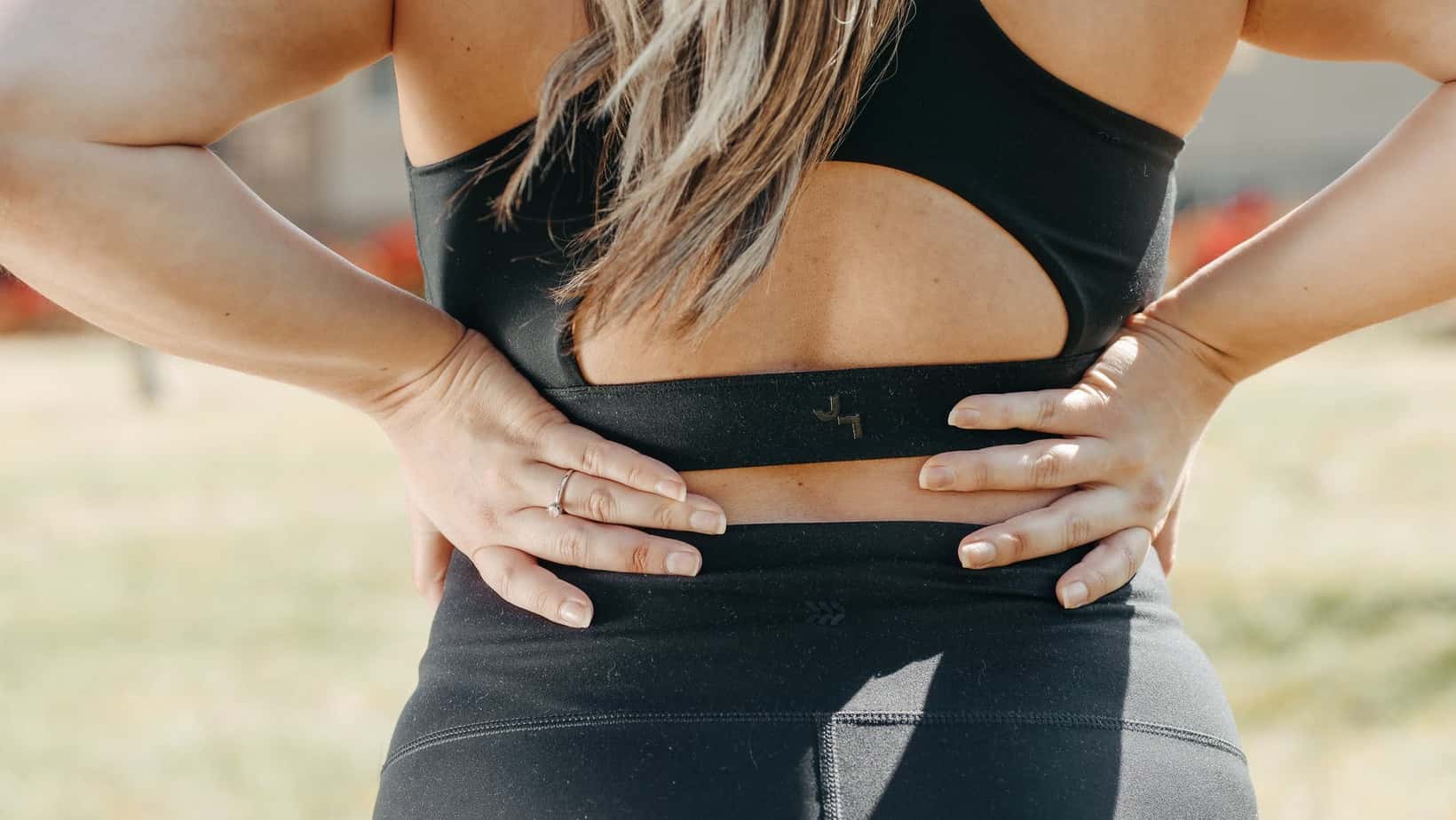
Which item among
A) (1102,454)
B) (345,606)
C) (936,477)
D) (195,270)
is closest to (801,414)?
(936,477)

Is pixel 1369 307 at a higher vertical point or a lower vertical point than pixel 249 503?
lower

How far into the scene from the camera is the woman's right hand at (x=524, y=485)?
120 centimetres

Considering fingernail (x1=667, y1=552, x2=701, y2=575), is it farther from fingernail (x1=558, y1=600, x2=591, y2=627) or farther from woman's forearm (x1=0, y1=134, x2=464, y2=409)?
woman's forearm (x1=0, y1=134, x2=464, y2=409)

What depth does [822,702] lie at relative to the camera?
108 centimetres

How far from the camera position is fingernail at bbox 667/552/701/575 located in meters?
1.17

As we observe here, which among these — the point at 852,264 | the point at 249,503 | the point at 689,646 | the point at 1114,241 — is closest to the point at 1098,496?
the point at 1114,241

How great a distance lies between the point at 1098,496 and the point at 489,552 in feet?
2.01

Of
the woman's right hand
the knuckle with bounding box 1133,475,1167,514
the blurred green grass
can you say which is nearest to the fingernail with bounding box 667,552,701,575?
the woman's right hand

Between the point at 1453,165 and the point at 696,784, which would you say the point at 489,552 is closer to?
the point at 696,784

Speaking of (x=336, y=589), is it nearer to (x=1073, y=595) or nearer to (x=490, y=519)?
(x=490, y=519)

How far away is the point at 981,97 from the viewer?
116 cm

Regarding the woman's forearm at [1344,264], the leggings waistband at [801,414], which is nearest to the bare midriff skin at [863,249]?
the leggings waistband at [801,414]

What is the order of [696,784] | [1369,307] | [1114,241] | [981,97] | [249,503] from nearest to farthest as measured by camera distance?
[696,784] < [981,97] < [1114,241] < [1369,307] < [249,503]

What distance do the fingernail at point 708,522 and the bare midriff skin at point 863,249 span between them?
0.03 m
